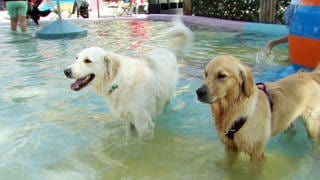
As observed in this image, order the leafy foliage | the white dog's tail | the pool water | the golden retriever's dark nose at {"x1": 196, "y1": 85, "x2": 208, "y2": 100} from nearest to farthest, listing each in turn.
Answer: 1. the golden retriever's dark nose at {"x1": 196, "y1": 85, "x2": 208, "y2": 100}
2. the pool water
3. the white dog's tail
4. the leafy foliage

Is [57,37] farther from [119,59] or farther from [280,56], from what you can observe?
[119,59]

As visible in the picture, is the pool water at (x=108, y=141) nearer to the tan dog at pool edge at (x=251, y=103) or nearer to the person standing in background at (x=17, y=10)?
the tan dog at pool edge at (x=251, y=103)

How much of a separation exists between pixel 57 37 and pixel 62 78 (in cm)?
597

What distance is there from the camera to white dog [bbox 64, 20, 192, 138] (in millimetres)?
4039

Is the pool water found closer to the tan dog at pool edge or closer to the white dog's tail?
the tan dog at pool edge

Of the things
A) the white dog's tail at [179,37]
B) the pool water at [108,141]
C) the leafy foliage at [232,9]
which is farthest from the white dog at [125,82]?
the leafy foliage at [232,9]

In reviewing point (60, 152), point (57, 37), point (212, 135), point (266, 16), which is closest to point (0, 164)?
point (60, 152)

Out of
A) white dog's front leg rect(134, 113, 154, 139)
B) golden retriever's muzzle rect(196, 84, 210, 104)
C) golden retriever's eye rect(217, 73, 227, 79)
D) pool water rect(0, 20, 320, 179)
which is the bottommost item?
pool water rect(0, 20, 320, 179)

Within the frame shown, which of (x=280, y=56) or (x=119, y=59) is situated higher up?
(x=119, y=59)

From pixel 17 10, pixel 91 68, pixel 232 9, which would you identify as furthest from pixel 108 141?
pixel 232 9

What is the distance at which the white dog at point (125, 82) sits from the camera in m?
4.04

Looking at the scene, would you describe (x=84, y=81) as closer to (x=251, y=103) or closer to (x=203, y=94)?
(x=203, y=94)

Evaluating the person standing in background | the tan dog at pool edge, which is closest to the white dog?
the tan dog at pool edge

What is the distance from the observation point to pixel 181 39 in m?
5.58
